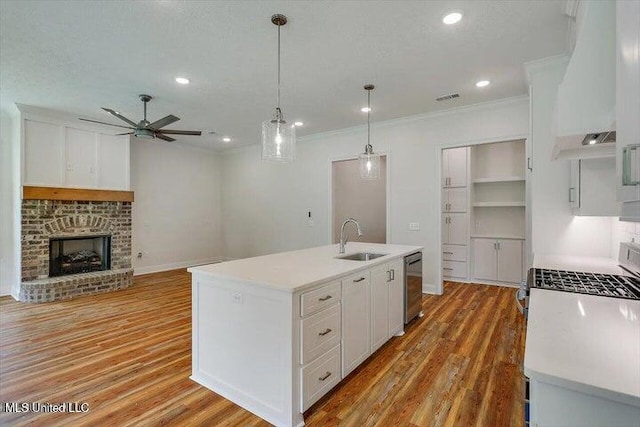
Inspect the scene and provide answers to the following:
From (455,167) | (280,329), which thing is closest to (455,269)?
(455,167)

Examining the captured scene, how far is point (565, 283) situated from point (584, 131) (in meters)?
0.88

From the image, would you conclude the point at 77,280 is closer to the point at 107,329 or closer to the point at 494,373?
the point at 107,329

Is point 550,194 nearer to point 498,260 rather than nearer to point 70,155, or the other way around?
point 498,260

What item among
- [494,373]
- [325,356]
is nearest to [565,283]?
[494,373]

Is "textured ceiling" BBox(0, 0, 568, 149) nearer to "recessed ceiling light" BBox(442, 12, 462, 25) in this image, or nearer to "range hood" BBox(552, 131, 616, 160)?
"recessed ceiling light" BBox(442, 12, 462, 25)

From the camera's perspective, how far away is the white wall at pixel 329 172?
449 centimetres

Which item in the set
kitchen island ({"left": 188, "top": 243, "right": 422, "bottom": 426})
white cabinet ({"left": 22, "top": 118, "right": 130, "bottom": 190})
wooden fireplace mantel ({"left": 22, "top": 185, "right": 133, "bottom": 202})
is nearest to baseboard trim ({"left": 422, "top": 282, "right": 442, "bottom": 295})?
kitchen island ({"left": 188, "top": 243, "right": 422, "bottom": 426})

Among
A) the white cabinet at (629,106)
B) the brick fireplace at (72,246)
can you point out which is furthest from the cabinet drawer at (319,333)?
the brick fireplace at (72,246)

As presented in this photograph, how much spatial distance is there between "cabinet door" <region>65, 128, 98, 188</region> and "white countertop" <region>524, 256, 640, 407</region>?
Result: 20.3 ft

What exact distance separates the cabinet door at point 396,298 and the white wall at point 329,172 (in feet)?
5.80

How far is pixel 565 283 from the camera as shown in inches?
69.6

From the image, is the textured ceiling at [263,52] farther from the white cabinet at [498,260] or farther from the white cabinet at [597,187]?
the white cabinet at [498,260]

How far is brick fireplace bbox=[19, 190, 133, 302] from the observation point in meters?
4.52

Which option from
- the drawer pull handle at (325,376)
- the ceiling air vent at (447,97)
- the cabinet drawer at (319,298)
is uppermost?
the ceiling air vent at (447,97)
